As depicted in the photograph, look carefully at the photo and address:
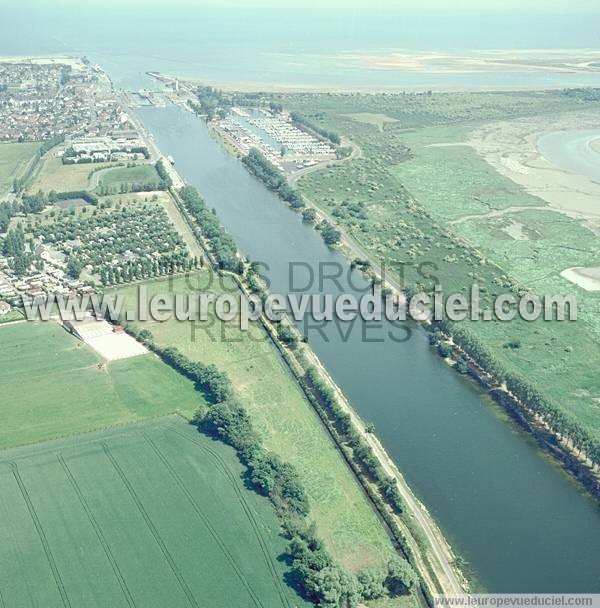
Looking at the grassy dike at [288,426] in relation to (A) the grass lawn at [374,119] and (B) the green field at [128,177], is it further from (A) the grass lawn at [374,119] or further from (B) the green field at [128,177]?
(A) the grass lawn at [374,119]

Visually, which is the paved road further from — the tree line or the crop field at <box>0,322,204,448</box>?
the crop field at <box>0,322,204,448</box>

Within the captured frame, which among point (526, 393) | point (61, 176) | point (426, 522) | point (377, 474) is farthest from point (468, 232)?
point (61, 176)

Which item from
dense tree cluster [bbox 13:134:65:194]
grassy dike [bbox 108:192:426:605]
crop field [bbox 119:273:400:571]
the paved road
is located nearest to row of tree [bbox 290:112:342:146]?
dense tree cluster [bbox 13:134:65:194]

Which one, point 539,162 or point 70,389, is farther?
point 539,162

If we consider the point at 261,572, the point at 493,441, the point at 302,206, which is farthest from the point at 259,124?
the point at 261,572

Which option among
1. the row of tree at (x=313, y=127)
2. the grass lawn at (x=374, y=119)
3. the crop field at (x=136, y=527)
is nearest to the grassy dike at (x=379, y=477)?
the crop field at (x=136, y=527)

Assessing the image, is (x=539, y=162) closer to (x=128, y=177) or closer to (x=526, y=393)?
(x=128, y=177)
